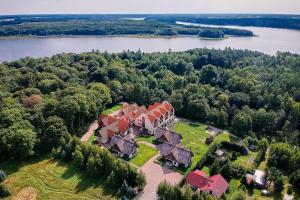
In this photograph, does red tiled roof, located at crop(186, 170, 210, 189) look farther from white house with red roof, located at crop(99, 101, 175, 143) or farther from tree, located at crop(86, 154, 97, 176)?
white house with red roof, located at crop(99, 101, 175, 143)

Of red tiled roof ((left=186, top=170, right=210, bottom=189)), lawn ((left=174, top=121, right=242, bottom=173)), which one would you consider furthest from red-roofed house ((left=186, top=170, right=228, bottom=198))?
lawn ((left=174, top=121, right=242, bottom=173))

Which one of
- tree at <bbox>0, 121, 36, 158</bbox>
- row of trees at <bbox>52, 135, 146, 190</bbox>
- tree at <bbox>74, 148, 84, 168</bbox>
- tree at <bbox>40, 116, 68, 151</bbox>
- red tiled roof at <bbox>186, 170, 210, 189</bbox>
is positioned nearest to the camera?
red tiled roof at <bbox>186, 170, 210, 189</bbox>

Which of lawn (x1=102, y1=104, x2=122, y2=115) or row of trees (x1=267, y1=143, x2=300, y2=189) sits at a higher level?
row of trees (x1=267, y1=143, x2=300, y2=189)

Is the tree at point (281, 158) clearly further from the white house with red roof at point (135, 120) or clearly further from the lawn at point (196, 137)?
the white house with red roof at point (135, 120)

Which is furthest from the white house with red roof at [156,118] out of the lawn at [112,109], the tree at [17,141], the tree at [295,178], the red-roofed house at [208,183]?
the tree at [295,178]

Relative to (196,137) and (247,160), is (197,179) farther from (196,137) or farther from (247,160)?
(196,137)

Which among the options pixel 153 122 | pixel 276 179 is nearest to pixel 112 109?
pixel 153 122
